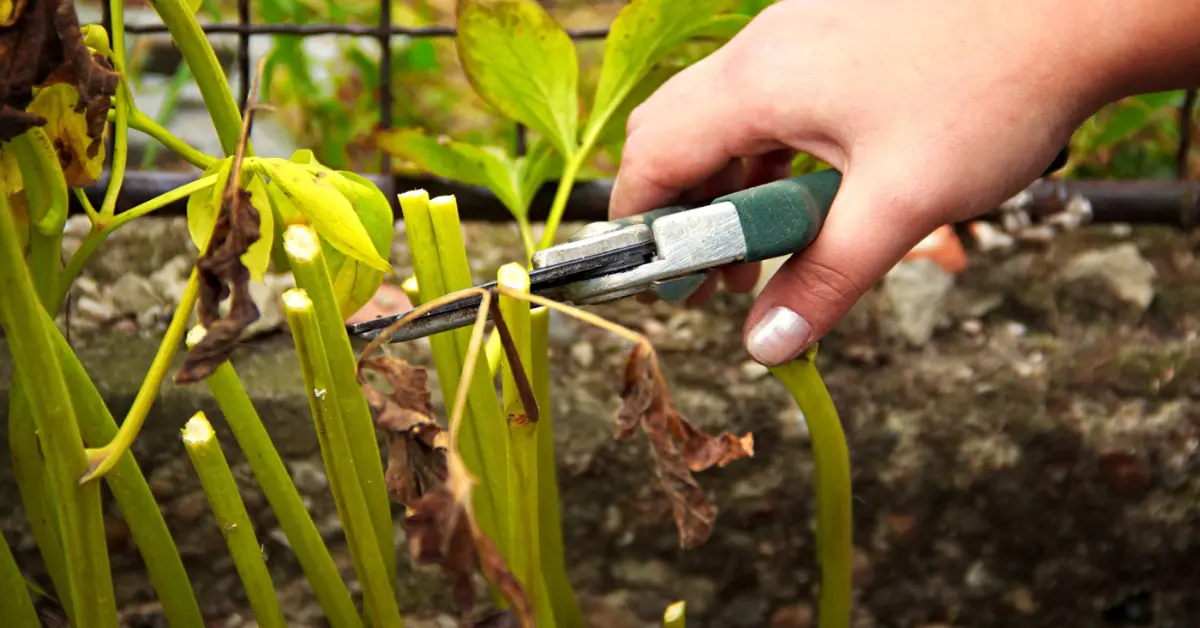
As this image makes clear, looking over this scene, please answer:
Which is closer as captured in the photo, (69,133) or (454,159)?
(69,133)

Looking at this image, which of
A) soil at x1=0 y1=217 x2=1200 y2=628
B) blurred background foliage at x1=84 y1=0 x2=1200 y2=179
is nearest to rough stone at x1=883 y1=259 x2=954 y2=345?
soil at x1=0 y1=217 x2=1200 y2=628

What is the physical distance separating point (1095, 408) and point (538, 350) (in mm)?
534

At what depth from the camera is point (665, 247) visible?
0.53 metres

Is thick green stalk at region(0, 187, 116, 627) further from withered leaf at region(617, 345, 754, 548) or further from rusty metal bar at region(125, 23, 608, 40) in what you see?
rusty metal bar at region(125, 23, 608, 40)

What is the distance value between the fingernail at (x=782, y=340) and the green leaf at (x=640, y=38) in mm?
219

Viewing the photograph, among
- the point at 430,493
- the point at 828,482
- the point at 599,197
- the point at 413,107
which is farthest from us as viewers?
the point at 413,107

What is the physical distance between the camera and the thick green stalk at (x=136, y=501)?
48cm

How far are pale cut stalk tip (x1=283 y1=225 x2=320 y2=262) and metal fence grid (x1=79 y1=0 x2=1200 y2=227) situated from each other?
0.39m

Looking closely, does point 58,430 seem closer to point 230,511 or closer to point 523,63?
point 230,511

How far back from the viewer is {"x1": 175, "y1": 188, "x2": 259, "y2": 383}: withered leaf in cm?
38

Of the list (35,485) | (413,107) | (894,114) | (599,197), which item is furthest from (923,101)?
(413,107)

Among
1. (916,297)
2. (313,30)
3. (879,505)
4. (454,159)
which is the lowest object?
(879,505)

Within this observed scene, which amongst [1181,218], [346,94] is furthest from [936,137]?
[346,94]

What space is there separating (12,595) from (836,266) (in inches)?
18.2
